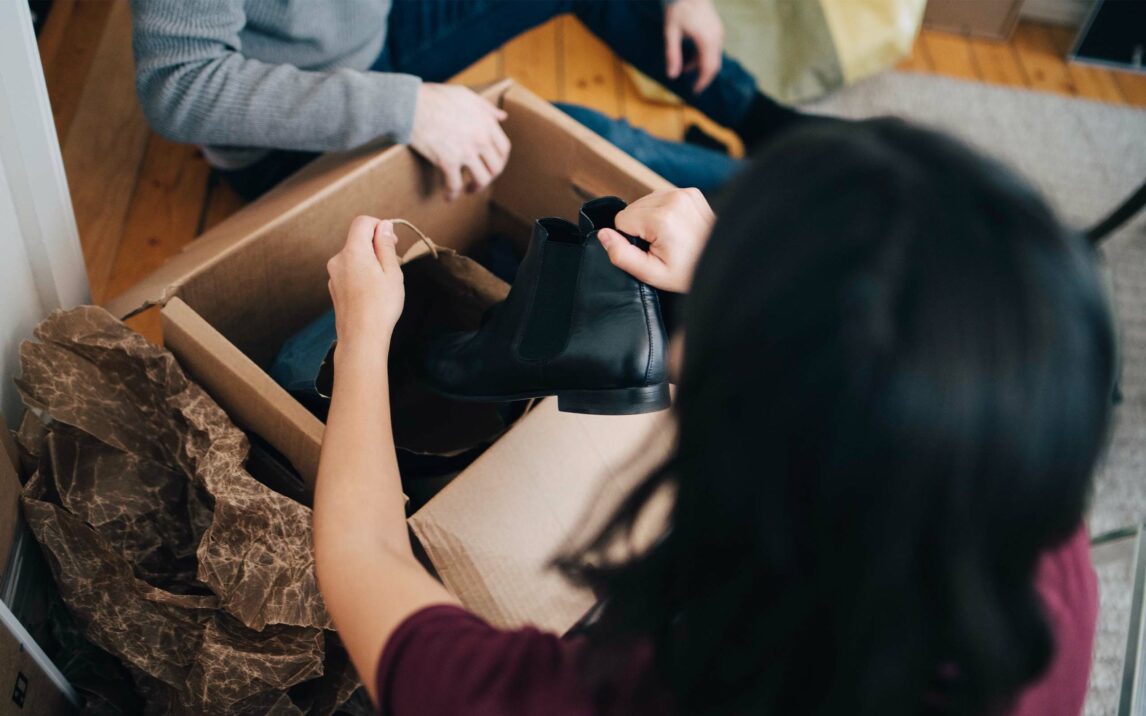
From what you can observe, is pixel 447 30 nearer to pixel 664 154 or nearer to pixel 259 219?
pixel 664 154

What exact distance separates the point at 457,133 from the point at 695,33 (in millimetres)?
451

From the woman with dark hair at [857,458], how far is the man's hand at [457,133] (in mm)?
547

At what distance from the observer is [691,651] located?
0.44 m

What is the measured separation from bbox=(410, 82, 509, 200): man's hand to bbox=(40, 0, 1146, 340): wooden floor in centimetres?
52

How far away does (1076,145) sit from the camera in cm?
172

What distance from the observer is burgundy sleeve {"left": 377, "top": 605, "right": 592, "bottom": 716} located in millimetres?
466

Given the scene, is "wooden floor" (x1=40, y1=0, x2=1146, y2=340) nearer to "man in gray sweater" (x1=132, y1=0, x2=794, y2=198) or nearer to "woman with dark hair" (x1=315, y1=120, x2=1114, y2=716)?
"man in gray sweater" (x1=132, y1=0, x2=794, y2=198)

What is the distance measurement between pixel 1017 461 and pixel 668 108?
1339mm

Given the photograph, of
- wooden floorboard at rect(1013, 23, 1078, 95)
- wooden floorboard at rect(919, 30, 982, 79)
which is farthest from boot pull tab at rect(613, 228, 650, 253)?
wooden floorboard at rect(1013, 23, 1078, 95)

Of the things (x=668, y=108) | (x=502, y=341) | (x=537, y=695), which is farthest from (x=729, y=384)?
(x=668, y=108)

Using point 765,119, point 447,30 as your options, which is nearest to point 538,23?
point 447,30

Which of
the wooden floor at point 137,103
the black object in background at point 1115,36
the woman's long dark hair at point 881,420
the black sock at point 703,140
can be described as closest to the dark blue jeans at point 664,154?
the black sock at point 703,140

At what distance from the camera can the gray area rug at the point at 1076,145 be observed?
1419 millimetres

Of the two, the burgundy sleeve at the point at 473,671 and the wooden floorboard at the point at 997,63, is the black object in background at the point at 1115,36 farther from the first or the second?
the burgundy sleeve at the point at 473,671
